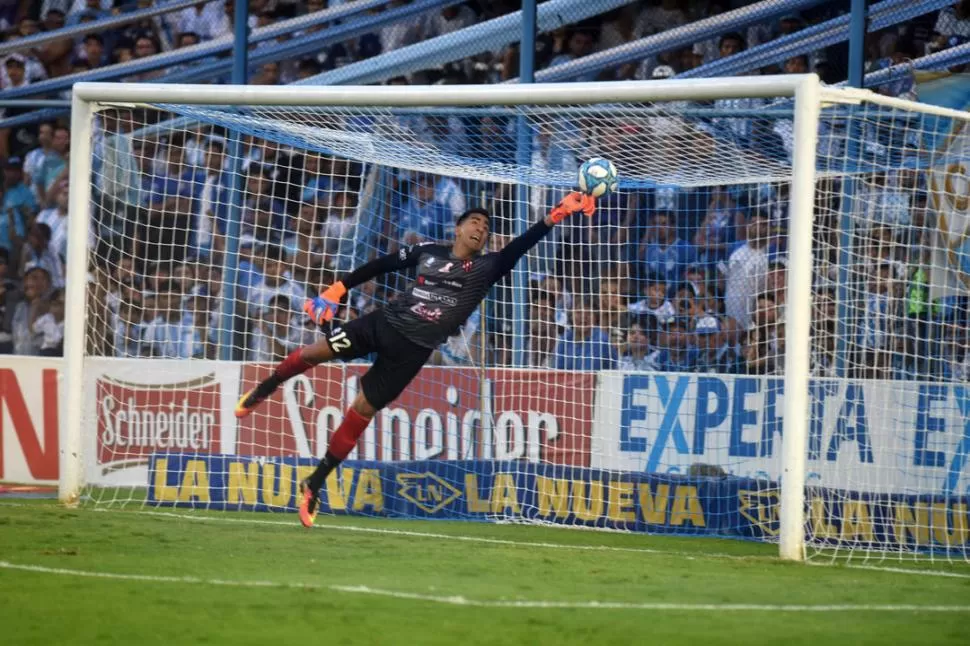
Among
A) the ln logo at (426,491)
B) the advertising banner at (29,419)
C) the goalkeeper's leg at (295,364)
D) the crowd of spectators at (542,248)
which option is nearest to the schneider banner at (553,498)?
the ln logo at (426,491)

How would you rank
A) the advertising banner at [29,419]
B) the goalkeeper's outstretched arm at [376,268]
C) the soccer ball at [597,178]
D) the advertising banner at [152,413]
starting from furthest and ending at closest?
the advertising banner at [29,419] → the advertising banner at [152,413] → the goalkeeper's outstretched arm at [376,268] → the soccer ball at [597,178]

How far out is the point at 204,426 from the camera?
1274 centimetres

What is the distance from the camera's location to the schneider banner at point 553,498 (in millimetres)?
9867

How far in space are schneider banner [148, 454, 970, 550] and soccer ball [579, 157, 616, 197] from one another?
7.92 feet

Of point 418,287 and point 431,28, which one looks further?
point 431,28

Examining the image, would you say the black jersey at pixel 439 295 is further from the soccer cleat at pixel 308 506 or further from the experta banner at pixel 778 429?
the experta banner at pixel 778 429

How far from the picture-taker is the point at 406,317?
1022cm

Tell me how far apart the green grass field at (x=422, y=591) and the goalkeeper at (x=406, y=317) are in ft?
3.37

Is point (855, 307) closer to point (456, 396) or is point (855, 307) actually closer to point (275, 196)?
point (456, 396)

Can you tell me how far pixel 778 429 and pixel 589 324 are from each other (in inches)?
80.5

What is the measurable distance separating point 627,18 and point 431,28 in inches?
82.6

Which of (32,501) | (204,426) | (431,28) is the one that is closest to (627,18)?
(431,28)

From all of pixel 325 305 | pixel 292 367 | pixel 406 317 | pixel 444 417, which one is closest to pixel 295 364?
pixel 292 367

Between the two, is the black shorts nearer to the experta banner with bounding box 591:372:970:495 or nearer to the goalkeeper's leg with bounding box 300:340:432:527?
the goalkeeper's leg with bounding box 300:340:432:527
